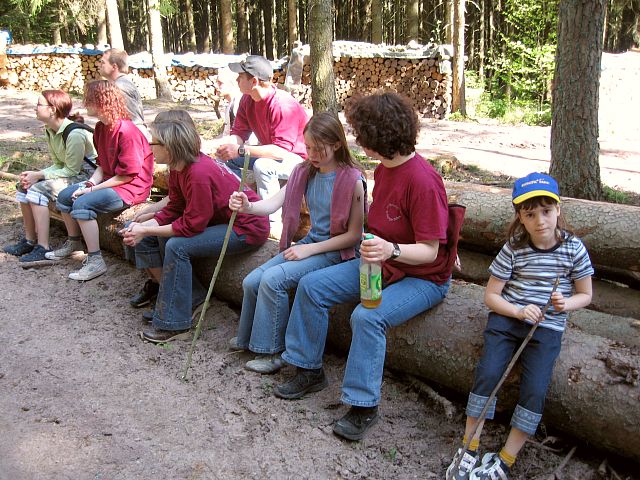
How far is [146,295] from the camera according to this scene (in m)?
4.52

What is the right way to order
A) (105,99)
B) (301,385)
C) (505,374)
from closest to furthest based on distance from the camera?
1. (505,374)
2. (301,385)
3. (105,99)

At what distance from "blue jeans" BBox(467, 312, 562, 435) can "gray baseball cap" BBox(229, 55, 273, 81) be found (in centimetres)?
300

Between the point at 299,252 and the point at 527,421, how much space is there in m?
1.58

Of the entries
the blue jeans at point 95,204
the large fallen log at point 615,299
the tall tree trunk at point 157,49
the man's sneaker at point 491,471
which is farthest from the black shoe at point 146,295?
the tall tree trunk at point 157,49

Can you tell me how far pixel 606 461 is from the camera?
266 cm

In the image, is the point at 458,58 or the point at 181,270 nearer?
the point at 181,270

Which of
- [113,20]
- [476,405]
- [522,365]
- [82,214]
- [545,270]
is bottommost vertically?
[476,405]

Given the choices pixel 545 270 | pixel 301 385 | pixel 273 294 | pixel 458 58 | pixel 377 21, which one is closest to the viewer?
pixel 545 270

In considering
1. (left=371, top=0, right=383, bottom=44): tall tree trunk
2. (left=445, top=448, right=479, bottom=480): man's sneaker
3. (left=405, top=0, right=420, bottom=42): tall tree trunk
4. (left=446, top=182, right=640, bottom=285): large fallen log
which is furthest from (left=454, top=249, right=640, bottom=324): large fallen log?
(left=405, top=0, right=420, bottom=42): tall tree trunk

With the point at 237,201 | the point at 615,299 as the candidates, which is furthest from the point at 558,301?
the point at 237,201

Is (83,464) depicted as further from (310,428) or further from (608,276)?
(608,276)

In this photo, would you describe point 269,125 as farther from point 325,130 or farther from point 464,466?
point 464,466

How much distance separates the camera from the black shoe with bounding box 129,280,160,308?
177 inches

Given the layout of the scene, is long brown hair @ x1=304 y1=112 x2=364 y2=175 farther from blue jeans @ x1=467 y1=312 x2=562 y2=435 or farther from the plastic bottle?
blue jeans @ x1=467 y1=312 x2=562 y2=435
